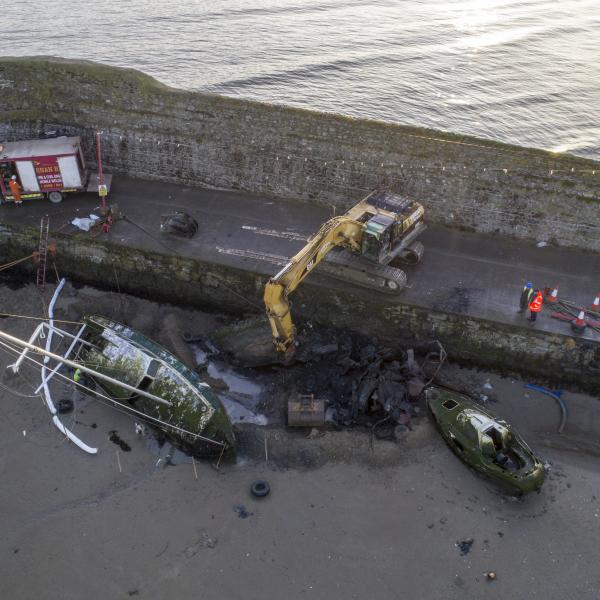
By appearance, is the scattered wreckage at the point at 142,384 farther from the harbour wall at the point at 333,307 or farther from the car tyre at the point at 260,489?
the harbour wall at the point at 333,307

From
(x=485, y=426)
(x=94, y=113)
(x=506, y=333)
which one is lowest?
(x=485, y=426)

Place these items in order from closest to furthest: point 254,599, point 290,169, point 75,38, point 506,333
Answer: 1. point 254,599
2. point 506,333
3. point 290,169
4. point 75,38

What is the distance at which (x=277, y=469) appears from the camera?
14398 mm

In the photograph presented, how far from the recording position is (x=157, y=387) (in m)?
15.4

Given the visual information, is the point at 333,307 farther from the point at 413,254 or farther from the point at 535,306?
the point at 535,306

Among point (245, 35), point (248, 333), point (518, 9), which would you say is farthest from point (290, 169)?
point (518, 9)

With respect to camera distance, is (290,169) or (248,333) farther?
(290,169)

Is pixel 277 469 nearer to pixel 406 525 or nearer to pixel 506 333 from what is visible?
pixel 406 525

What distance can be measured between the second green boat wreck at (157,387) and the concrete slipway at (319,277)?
3139 millimetres

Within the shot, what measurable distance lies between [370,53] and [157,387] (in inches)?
1234

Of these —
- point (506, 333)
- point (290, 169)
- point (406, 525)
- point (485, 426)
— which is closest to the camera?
point (406, 525)

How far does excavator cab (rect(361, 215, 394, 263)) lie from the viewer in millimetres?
15805

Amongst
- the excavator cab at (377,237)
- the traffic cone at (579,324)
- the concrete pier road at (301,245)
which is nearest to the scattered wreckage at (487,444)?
the concrete pier road at (301,245)

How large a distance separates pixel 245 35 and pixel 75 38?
1170 cm
